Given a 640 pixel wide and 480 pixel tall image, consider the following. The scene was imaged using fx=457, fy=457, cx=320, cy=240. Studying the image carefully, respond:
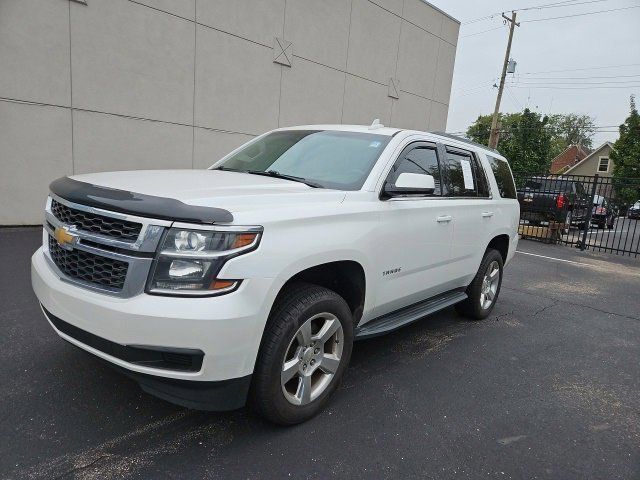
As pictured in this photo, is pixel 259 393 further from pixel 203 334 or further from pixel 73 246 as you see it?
pixel 73 246

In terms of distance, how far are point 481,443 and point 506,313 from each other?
10.5ft

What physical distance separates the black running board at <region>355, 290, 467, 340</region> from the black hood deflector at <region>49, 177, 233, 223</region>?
1476mm

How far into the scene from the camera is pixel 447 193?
13.7 feet

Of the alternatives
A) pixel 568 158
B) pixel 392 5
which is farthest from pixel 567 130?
pixel 392 5

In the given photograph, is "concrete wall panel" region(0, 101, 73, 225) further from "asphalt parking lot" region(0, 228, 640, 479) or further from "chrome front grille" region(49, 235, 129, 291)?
"chrome front grille" region(49, 235, 129, 291)

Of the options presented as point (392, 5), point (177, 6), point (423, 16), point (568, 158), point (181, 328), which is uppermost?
point (423, 16)

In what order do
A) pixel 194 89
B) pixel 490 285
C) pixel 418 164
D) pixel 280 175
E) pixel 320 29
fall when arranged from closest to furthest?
pixel 280 175, pixel 418 164, pixel 490 285, pixel 194 89, pixel 320 29

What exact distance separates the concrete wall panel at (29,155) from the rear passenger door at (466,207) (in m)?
7.53

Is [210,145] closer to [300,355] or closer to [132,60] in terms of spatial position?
[132,60]

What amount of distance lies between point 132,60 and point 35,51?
1.72 meters

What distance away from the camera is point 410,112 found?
55.3 ft

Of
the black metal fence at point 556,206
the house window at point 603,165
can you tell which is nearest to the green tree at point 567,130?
the house window at point 603,165

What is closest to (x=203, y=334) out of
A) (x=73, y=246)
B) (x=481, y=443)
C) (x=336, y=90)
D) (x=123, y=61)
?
(x=73, y=246)

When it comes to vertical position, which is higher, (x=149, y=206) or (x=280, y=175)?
(x=280, y=175)
